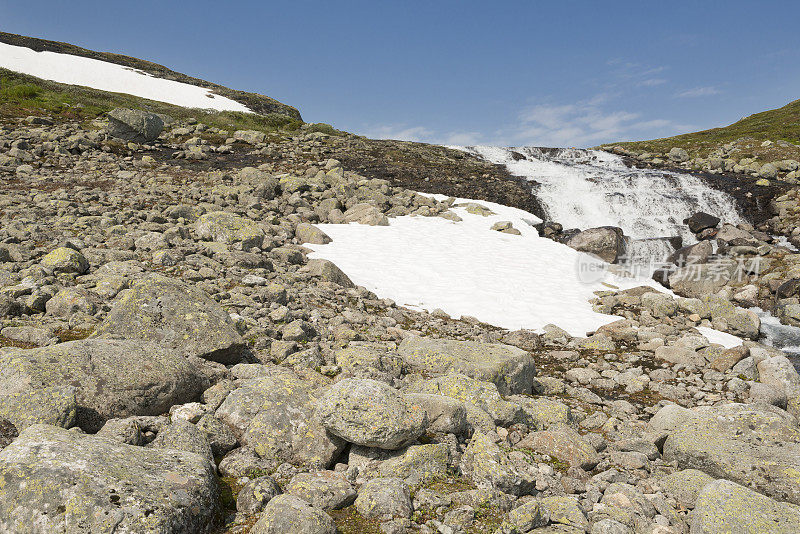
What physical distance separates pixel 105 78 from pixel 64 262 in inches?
3564

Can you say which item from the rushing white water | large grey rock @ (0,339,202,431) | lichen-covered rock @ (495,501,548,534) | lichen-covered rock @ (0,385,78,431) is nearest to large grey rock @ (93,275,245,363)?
large grey rock @ (0,339,202,431)

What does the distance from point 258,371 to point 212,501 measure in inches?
138

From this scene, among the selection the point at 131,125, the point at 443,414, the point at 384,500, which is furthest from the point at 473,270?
the point at 131,125

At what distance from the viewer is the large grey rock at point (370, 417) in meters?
5.68

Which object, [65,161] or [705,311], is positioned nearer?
[705,311]

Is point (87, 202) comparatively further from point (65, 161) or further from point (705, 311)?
point (705, 311)

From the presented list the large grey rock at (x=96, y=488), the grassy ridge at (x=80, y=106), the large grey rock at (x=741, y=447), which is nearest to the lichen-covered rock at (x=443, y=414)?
the large grey rock at (x=96, y=488)

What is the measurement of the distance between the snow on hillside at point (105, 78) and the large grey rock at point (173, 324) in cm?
7604

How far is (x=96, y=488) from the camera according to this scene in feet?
13.7

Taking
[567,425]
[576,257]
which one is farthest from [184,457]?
[576,257]

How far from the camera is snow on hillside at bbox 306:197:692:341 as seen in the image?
17.4 m

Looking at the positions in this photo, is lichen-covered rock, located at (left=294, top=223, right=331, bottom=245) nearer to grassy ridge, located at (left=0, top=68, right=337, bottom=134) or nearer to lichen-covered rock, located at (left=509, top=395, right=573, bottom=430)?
lichen-covered rock, located at (left=509, top=395, right=573, bottom=430)

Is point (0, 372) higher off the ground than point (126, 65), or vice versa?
point (126, 65)

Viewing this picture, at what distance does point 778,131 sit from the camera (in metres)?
88.9
